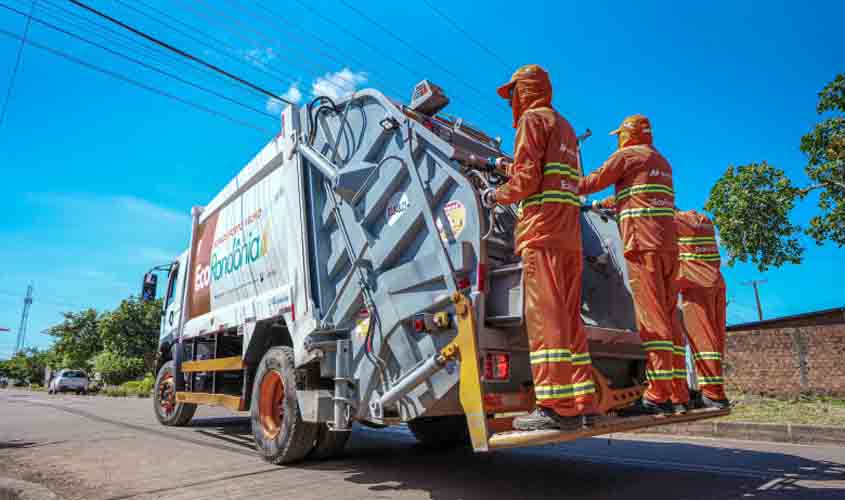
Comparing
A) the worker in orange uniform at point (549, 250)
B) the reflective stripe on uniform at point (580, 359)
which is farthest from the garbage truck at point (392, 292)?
the reflective stripe on uniform at point (580, 359)

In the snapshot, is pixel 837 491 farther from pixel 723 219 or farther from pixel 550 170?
pixel 723 219

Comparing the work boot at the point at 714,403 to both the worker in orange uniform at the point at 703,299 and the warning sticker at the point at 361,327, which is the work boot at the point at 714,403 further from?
the warning sticker at the point at 361,327

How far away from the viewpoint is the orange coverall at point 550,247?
3055 millimetres

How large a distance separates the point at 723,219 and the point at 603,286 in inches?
495

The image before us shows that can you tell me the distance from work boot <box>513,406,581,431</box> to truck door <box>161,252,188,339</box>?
6721mm

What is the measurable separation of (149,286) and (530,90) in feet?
27.4

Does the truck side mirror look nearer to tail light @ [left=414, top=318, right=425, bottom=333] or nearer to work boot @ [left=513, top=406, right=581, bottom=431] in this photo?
tail light @ [left=414, top=318, right=425, bottom=333]

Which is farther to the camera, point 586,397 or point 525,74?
point 525,74

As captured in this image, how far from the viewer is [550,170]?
3.36 m

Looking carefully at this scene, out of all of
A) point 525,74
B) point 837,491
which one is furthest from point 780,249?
point 525,74

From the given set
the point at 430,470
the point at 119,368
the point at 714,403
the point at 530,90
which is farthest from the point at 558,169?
the point at 119,368

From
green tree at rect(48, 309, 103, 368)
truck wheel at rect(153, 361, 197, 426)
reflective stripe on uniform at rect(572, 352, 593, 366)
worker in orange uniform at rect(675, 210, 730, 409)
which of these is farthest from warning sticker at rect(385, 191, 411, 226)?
green tree at rect(48, 309, 103, 368)

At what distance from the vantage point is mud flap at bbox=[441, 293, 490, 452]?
3088mm

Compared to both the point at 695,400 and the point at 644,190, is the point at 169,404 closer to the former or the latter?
the point at 695,400
